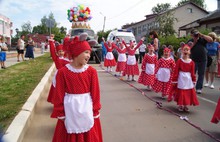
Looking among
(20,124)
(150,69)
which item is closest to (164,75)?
(150,69)

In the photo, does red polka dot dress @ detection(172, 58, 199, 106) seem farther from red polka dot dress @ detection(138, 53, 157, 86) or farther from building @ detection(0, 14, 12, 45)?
building @ detection(0, 14, 12, 45)

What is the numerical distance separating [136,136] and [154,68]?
468 centimetres

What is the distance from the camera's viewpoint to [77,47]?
10.6 feet

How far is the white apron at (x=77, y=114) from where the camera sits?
312 centimetres

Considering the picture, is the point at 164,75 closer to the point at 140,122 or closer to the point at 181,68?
the point at 181,68

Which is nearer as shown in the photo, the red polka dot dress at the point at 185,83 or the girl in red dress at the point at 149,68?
the red polka dot dress at the point at 185,83

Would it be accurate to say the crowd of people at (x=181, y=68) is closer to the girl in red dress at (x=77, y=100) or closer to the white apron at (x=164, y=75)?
the white apron at (x=164, y=75)

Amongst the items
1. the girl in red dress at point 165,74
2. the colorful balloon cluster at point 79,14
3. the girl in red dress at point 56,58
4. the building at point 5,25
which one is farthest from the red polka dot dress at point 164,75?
the colorful balloon cluster at point 79,14

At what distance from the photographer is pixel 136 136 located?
4613 millimetres

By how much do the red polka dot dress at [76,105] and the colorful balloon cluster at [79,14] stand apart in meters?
21.4

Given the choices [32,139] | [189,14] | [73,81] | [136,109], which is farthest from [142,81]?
[189,14]

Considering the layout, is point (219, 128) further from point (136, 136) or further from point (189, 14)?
point (189, 14)

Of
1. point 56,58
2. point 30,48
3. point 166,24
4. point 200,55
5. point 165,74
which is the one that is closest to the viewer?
point 56,58

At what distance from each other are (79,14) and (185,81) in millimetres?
19614
